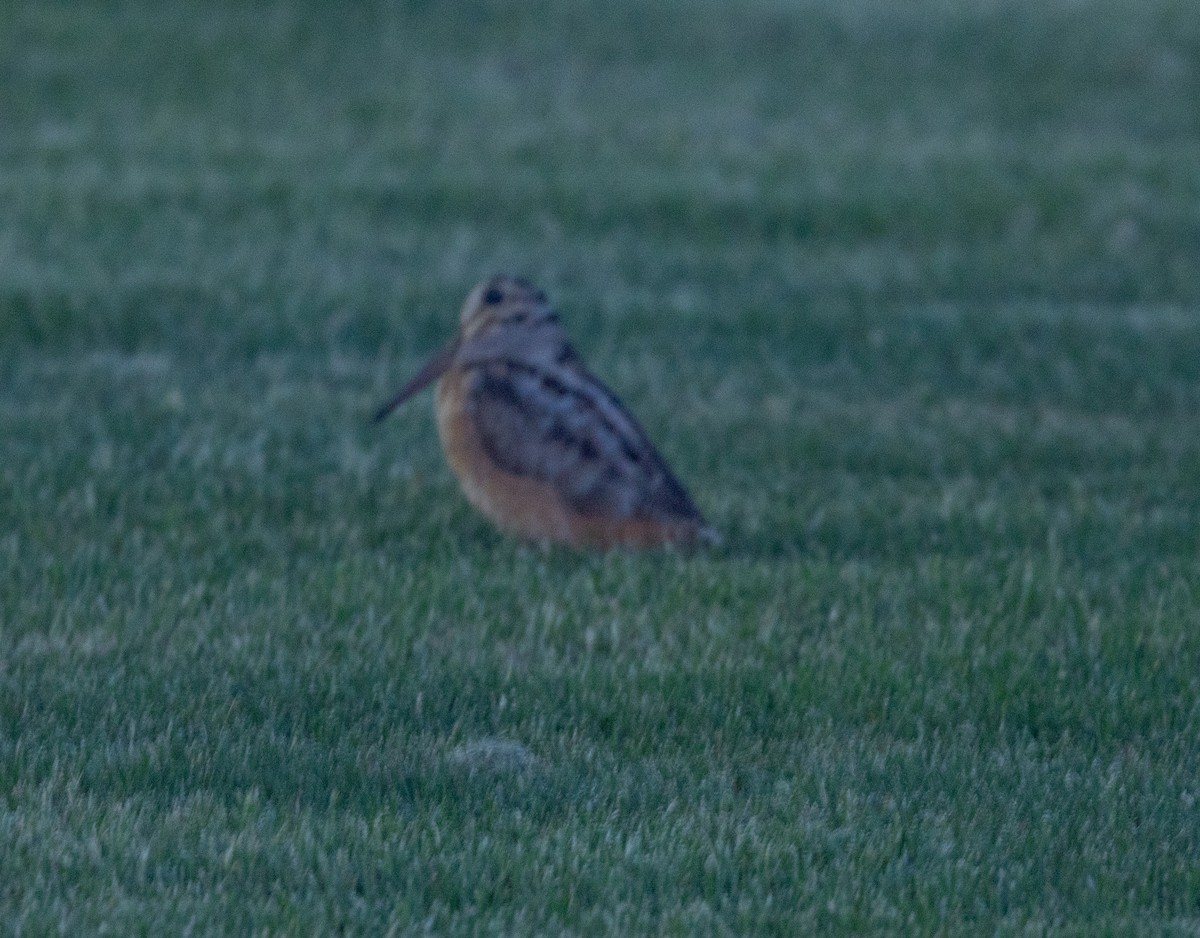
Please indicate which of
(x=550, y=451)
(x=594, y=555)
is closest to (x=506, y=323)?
(x=550, y=451)

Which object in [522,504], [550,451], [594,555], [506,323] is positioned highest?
[506,323]

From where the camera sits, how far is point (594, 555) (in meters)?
8.07

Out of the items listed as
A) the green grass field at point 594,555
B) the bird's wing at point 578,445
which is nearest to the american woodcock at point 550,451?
the bird's wing at point 578,445

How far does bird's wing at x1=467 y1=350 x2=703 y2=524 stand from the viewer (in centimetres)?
A: 794

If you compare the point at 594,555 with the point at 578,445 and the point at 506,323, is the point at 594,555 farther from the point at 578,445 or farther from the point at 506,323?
the point at 506,323

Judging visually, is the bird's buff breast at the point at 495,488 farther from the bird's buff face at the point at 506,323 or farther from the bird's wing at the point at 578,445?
the bird's buff face at the point at 506,323

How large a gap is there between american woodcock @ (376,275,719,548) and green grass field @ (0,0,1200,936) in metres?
0.19

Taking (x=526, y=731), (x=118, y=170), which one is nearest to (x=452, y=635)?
(x=526, y=731)

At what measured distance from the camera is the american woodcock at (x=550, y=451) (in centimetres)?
796

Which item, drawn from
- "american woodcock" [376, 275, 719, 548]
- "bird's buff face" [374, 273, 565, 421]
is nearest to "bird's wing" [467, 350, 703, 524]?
"american woodcock" [376, 275, 719, 548]

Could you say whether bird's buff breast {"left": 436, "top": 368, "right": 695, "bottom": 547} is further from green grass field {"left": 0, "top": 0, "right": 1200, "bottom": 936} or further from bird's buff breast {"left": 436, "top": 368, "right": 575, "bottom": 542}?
green grass field {"left": 0, "top": 0, "right": 1200, "bottom": 936}

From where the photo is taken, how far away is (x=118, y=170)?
1627 centimetres

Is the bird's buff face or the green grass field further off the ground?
the bird's buff face

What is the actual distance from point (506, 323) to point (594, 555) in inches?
44.4
